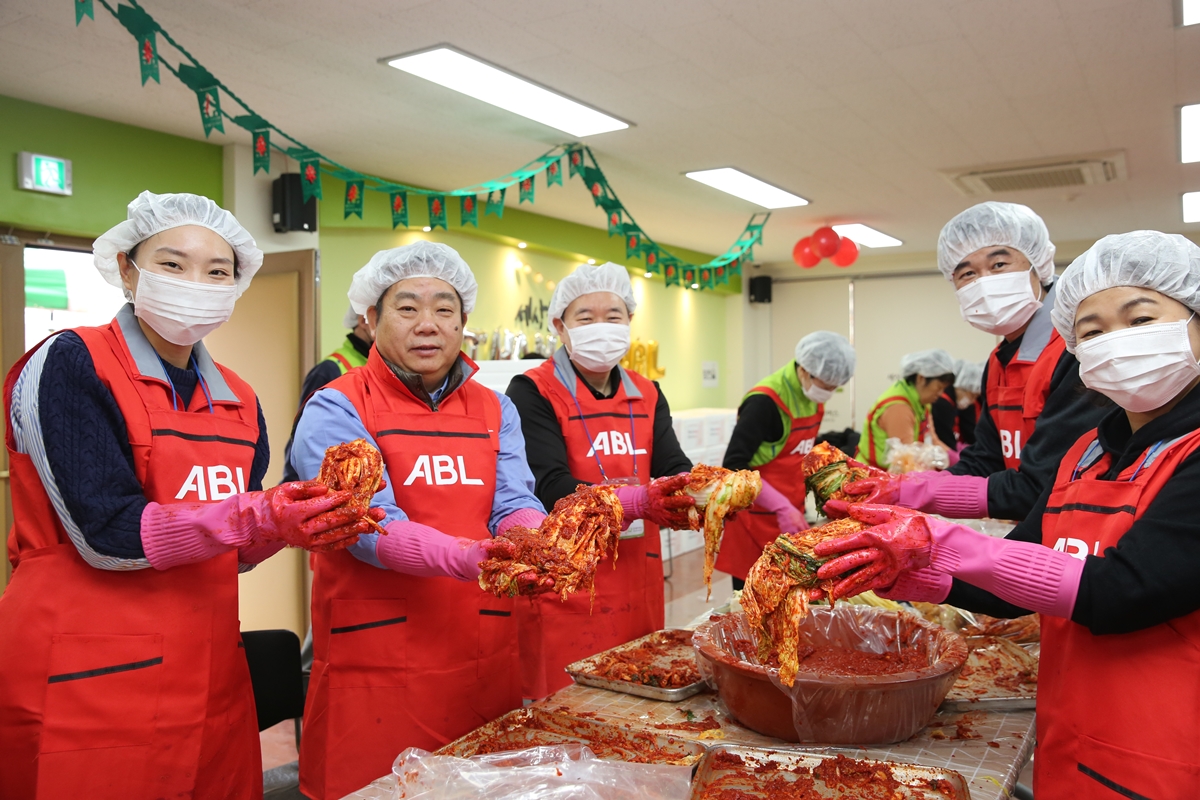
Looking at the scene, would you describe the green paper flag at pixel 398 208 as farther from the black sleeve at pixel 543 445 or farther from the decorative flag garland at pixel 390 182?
the black sleeve at pixel 543 445

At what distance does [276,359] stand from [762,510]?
367cm

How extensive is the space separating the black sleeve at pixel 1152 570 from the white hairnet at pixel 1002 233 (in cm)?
152

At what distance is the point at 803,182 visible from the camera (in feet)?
24.5

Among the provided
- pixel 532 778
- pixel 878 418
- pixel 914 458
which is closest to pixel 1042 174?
pixel 878 418

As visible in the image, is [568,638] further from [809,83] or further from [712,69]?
[809,83]

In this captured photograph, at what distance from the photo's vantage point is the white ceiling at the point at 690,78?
13.0ft

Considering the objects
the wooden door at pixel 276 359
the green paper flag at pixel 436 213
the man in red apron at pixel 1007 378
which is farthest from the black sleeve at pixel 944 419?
the wooden door at pixel 276 359

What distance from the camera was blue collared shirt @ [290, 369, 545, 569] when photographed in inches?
86.0

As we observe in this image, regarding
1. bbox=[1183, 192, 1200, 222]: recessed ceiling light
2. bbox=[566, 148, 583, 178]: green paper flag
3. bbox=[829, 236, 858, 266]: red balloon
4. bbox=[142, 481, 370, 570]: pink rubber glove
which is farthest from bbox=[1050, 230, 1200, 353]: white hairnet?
bbox=[829, 236, 858, 266]: red balloon

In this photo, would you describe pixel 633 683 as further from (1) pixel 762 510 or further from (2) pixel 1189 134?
(2) pixel 1189 134

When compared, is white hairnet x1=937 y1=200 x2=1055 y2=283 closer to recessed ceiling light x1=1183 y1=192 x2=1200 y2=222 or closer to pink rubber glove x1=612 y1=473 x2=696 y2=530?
pink rubber glove x1=612 y1=473 x2=696 y2=530

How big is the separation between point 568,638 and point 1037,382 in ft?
5.71

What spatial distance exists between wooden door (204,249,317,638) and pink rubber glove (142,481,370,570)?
13.4ft

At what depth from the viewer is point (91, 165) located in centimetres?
505
